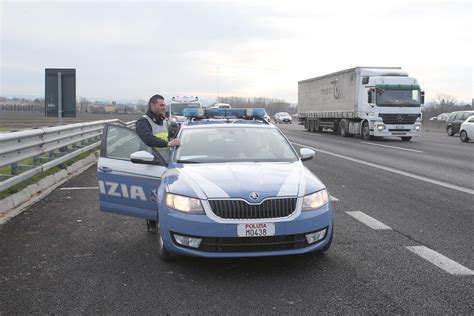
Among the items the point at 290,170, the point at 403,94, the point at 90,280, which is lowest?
the point at 90,280

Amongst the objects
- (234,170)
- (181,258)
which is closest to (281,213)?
(234,170)

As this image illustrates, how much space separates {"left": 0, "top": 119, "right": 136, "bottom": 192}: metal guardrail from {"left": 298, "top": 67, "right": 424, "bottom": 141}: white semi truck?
15.5 m

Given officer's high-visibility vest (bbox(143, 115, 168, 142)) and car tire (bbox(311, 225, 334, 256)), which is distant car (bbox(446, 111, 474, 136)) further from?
car tire (bbox(311, 225, 334, 256))

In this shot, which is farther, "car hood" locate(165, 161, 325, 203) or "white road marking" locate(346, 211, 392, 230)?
"white road marking" locate(346, 211, 392, 230)

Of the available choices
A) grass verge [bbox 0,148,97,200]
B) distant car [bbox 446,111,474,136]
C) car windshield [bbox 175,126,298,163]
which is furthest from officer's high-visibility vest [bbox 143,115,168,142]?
distant car [bbox 446,111,474,136]

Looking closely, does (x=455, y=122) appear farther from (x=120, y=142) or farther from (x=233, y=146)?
(x=120, y=142)

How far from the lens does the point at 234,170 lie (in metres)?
5.18

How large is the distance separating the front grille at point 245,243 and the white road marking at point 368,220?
7.61ft

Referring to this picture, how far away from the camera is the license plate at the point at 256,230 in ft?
14.6

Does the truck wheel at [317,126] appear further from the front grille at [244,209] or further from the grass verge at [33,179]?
the front grille at [244,209]

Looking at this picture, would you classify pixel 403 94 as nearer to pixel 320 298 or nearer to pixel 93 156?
pixel 93 156

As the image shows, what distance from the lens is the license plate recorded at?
446cm

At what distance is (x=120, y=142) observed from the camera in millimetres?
6293

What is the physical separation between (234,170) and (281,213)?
0.83 meters
